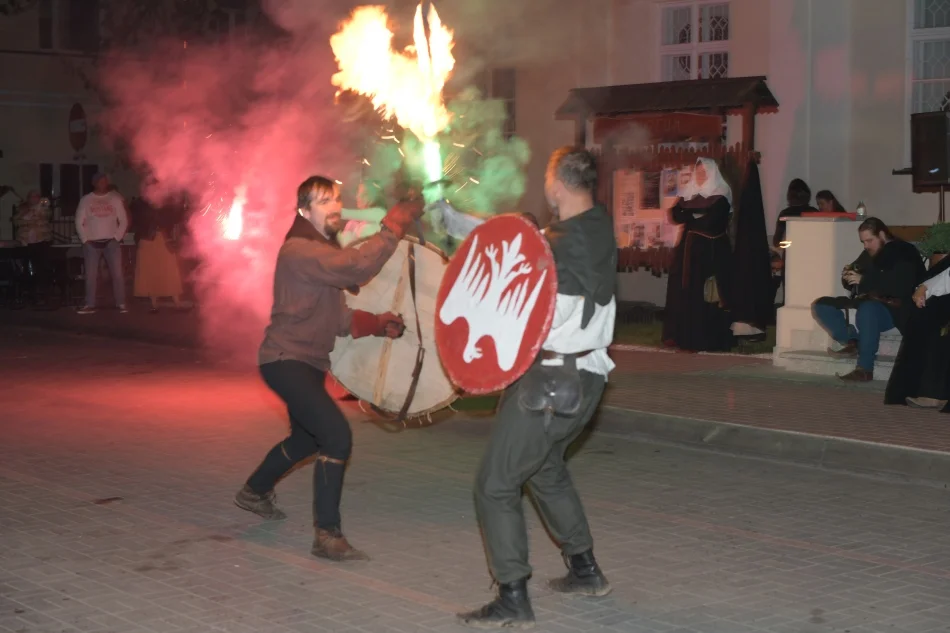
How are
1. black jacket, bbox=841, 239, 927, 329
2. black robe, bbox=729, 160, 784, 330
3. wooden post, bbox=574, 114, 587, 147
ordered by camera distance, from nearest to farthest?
black jacket, bbox=841, 239, 927, 329 < black robe, bbox=729, 160, 784, 330 < wooden post, bbox=574, 114, 587, 147

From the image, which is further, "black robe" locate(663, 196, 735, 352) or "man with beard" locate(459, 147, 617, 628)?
"black robe" locate(663, 196, 735, 352)

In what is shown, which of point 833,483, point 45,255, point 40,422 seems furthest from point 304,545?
point 45,255

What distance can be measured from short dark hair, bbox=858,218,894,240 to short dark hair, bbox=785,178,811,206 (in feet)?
13.9

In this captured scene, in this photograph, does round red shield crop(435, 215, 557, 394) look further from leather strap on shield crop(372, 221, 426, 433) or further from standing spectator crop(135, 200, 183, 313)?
standing spectator crop(135, 200, 183, 313)

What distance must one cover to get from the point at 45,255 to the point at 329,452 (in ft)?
61.0

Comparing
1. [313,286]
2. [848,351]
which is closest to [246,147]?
[848,351]

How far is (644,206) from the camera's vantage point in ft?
61.0

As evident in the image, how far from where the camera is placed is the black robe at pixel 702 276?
15.8 m

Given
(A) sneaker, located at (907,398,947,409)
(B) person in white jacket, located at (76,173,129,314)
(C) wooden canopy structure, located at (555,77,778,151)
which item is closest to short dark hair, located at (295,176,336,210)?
(A) sneaker, located at (907,398,947,409)

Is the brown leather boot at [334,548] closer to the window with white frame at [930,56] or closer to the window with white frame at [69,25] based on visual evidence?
the window with white frame at [930,56]

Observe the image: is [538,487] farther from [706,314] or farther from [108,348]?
[108,348]

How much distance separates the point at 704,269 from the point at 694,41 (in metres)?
5.78

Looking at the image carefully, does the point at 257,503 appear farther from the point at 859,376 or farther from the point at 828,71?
the point at 828,71

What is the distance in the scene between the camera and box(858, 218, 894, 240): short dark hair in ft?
42.6
